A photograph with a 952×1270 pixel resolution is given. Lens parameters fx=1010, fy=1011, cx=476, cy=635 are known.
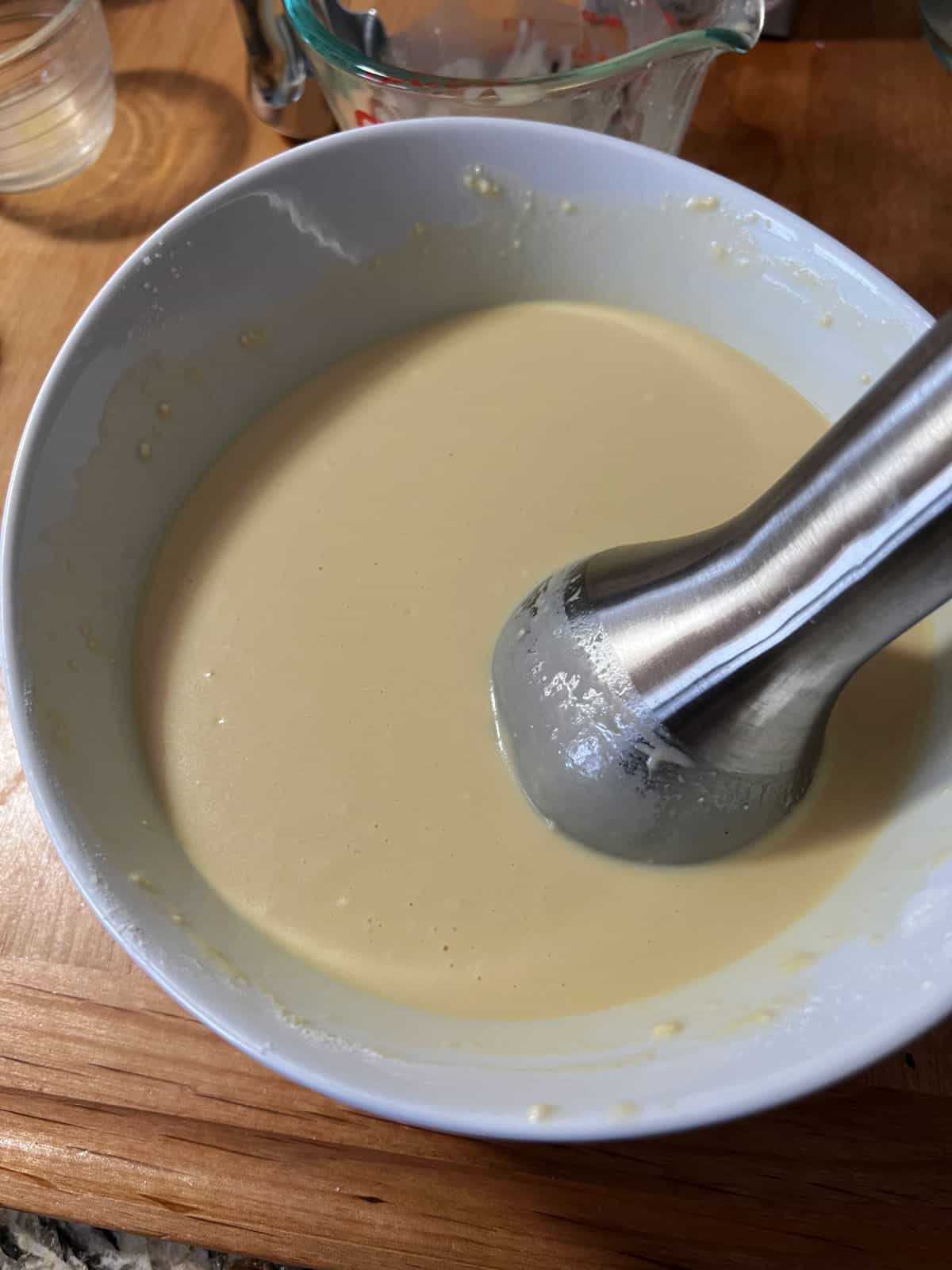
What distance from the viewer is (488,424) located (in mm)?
796

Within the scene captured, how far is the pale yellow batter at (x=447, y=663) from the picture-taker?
622 mm

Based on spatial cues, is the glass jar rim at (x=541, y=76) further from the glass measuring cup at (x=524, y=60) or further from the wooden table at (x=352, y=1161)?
the wooden table at (x=352, y=1161)

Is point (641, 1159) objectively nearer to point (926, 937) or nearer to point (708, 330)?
point (926, 937)

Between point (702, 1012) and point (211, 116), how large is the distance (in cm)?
94

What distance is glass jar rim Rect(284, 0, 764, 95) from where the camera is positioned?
664 mm

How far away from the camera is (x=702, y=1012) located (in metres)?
0.54

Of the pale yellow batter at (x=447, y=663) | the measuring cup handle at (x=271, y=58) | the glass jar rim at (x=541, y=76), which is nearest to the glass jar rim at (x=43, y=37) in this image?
the measuring cup handle at (x=271, y=58)

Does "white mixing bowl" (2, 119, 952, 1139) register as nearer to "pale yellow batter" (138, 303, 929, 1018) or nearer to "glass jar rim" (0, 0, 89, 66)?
"pale yellow batter" (138, 303, 929, 1018)

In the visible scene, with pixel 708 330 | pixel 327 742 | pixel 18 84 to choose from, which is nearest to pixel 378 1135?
pixel 327 742

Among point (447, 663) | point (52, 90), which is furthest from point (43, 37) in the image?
point (447, 663)

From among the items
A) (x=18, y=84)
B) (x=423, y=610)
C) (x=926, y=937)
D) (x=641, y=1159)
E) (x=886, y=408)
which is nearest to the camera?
(x=886, y=408)

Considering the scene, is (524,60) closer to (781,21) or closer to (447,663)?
(781,21)

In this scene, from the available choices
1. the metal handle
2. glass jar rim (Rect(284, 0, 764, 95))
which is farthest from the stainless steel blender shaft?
glass jar rim (Rect(284, 0, 764, 95))

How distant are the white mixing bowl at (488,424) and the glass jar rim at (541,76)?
0.12 ft
